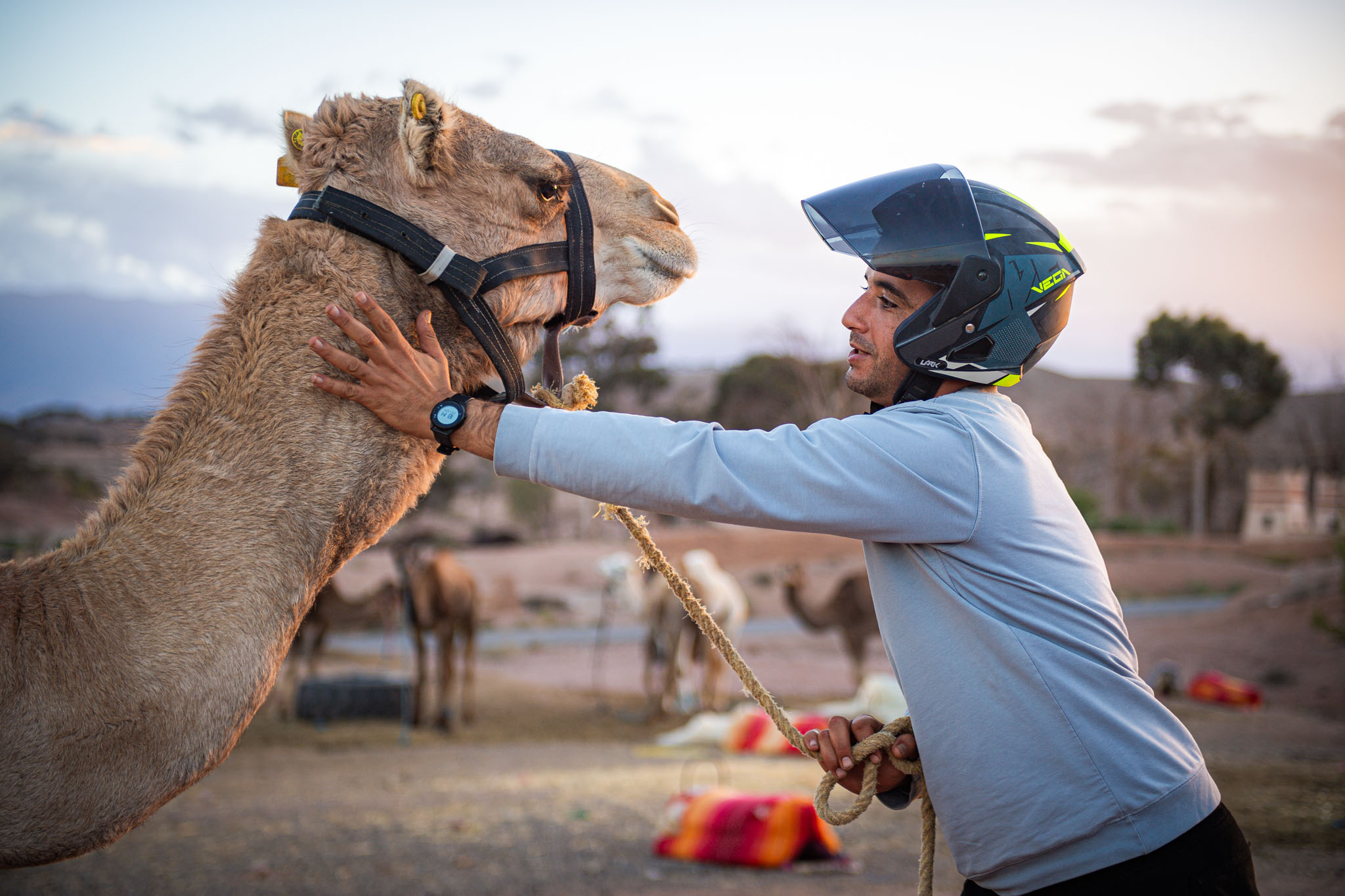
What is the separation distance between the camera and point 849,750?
2.25 metres

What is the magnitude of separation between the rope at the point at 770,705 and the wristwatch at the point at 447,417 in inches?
14.7

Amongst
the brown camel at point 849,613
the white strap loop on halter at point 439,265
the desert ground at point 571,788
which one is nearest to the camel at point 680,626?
the desert ground at point 571,788

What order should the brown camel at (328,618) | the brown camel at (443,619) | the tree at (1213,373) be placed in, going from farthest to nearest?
the tree at (1213,373)
the brown camel at (328,618)
the brown camel at (443,619)

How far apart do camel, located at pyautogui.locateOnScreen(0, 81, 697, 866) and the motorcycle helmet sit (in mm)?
590

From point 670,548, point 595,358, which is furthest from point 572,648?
point 595,358

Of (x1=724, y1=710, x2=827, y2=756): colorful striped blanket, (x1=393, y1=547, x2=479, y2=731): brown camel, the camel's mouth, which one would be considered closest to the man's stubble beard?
the camel's mouth

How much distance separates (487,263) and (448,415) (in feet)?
1.48

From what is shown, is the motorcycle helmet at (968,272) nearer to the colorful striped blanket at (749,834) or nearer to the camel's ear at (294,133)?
the camel's ear at (294,133)

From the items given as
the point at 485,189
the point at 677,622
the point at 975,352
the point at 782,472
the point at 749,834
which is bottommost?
the point at 749,834

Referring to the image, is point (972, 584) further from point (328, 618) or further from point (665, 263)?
point (328, 618)

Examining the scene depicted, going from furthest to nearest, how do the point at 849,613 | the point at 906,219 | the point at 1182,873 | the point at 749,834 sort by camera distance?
the point at 849,613
the point at 749,834
the point at 906,219
the point at 1182,873

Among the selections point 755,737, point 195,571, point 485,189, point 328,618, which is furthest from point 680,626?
point 195,571

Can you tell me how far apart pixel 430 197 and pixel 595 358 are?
128 feet

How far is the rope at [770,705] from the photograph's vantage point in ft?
7.16
